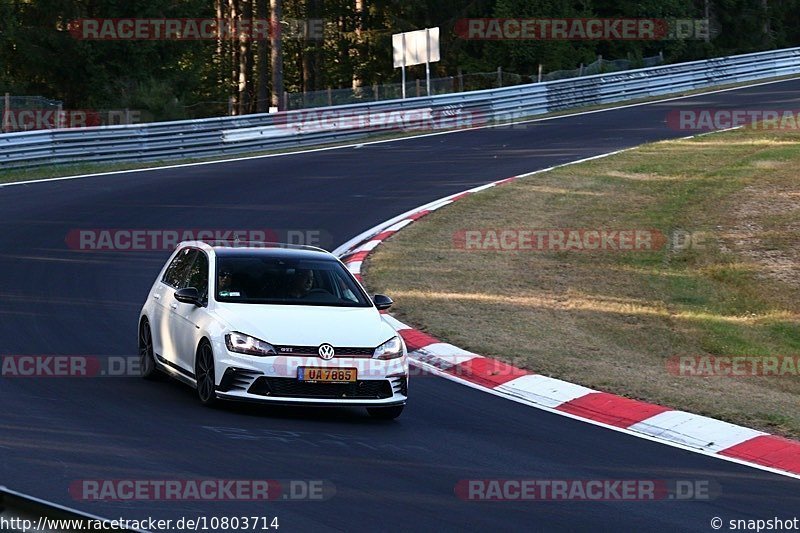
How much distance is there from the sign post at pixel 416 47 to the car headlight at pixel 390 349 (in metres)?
27.5

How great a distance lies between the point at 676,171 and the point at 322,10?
55.2 metres

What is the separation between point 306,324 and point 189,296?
124 centimetres

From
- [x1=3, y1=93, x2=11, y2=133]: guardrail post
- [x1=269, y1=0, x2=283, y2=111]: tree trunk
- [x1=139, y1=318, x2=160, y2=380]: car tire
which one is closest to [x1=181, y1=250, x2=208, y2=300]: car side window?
[x1=139, y1=318, x2=160, y2=380]: car tire

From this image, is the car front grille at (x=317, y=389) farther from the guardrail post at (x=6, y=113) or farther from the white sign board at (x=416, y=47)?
the white sign board at (x=416, y=47)

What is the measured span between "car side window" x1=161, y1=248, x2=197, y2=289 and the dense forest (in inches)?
1070

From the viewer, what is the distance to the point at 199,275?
37.5 ft

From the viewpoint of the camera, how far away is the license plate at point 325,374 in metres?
9.89

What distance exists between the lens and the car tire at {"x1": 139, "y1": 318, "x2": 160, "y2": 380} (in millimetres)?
11633

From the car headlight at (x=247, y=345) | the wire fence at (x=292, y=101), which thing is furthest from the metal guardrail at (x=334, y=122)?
the car headlight at (x=247, y=345)

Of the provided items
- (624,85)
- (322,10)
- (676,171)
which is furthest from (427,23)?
(676,171)

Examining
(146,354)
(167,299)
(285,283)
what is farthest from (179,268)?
(285,283)

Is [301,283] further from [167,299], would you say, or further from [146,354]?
[146,354]

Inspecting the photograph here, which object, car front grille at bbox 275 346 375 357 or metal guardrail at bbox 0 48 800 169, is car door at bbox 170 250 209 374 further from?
metal guardrail at bbox 0 48 800 169

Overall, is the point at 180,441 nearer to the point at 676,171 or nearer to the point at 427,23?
the point at 676,171
